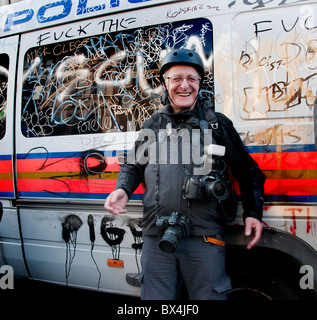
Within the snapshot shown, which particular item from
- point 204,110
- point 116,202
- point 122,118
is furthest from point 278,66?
point 116,202

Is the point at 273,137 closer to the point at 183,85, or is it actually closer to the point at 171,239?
the point at 183,85

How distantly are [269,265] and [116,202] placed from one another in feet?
3.85

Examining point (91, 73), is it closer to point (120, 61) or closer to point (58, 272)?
point (120, 61)

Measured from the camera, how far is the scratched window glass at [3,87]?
8.76 ft

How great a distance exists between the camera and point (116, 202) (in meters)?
1.87

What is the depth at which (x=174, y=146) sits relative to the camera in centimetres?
184

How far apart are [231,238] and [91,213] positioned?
3.72ft

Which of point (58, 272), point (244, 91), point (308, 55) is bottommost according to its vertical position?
point (58, 272)

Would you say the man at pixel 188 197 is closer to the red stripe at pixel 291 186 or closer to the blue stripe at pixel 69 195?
the red stripe at pixel 291 186

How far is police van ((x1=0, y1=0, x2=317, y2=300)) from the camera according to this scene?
6.33 feet

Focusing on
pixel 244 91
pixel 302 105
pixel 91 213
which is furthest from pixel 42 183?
pixel 302 105

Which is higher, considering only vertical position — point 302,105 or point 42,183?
point 302,105
